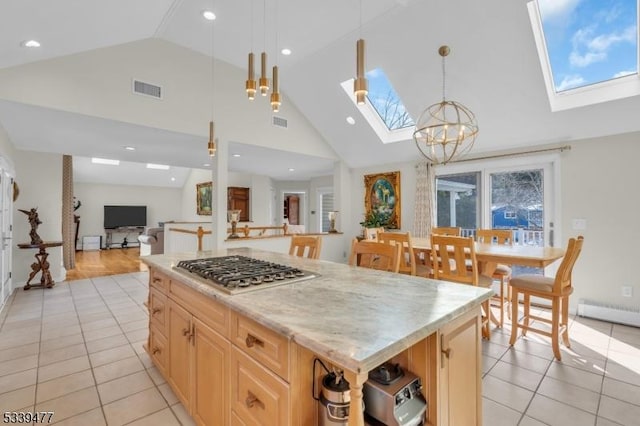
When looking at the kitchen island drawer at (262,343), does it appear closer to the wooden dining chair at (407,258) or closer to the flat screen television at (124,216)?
the wooden dining chair at (407,258)

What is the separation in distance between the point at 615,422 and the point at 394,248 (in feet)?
5.60

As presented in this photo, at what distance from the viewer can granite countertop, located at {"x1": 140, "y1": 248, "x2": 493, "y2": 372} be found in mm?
902

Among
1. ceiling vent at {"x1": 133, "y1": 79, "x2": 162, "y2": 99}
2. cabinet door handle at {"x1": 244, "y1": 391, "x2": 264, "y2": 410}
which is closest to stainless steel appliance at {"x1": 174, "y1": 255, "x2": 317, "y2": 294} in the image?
cabinet door handle at {"x1": 244, "y1": 391, "x2": 264, "y2": 410}

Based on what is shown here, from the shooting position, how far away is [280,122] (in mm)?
5367

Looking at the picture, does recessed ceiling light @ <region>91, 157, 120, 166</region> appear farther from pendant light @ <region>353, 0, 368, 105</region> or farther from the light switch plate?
the light switch plate

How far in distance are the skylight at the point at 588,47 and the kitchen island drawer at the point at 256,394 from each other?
4007mm

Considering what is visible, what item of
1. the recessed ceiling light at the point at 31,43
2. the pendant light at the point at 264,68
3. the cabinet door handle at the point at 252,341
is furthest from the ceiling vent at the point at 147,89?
the cabinet door handle at the point at 252,341

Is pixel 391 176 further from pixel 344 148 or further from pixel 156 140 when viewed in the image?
pixel 156 140

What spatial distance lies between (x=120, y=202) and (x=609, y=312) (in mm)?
12836

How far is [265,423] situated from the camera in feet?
3.78

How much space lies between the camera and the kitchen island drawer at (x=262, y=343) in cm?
107

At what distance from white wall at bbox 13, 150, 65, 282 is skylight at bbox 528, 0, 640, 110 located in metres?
7.54

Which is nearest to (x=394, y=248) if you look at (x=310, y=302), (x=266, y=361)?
(x=310, y=302)

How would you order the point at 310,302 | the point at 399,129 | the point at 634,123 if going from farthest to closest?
the point at 399,129 < the point at 634,123 < the point at 310,302
